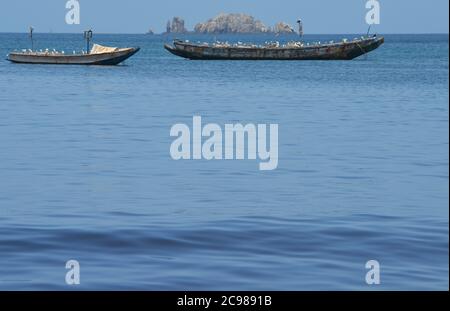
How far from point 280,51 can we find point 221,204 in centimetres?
12106

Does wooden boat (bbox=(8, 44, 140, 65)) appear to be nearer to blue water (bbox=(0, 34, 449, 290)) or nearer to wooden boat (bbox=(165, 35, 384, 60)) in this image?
wooden boat (bbox=(165, 35, 384, 60))

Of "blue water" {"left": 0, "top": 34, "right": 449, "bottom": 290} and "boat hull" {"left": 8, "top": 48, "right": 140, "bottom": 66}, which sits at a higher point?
"blue water" {"left": 0, "top": 34, "right": 449, "bottom": 290}

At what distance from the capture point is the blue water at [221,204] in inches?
723

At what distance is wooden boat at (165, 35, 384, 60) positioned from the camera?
144500 millimetres

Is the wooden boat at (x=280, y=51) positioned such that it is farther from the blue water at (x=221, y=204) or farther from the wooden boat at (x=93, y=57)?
the blue water at (x=221, y=204)

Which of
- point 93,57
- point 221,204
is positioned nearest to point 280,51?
point 93,57

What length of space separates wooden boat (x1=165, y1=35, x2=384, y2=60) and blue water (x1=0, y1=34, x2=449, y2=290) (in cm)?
8604

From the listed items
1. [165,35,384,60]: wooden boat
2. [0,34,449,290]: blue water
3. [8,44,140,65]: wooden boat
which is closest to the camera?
[0,34,449,290]: blue water

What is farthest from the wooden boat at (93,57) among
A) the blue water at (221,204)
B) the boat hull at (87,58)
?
the blue water at (221,204)

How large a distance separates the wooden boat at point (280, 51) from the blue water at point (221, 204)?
8604 centimetres

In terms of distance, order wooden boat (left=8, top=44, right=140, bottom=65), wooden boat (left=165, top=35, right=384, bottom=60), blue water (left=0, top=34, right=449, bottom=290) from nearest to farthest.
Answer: blue water (left=0, top=34, right=449, bottom=290)
wooden boat (left=8, top=44, right=140, bottom=65)
wooden boat (left=165, top=35, right=384, bottom=60)

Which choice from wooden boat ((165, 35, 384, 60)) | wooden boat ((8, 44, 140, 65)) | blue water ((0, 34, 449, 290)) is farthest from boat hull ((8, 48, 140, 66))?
blue water ((0, 34, 449, 290))

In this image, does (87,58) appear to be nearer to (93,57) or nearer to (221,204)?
(93,57)

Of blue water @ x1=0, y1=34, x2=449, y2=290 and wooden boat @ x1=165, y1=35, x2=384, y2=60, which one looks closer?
blue water @ x1=0, y1=34, x2=449, y2=290
